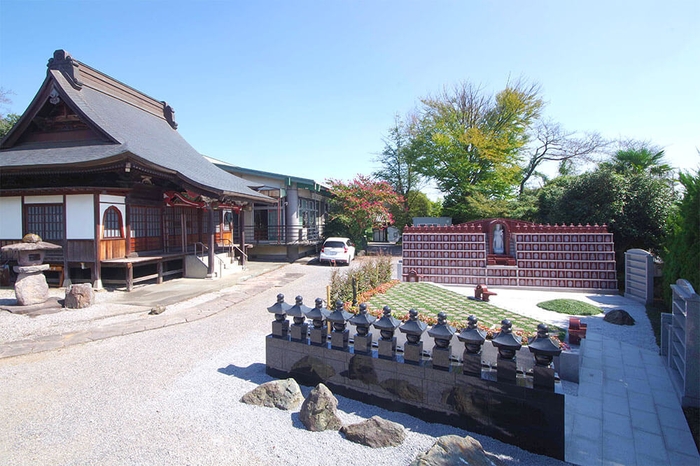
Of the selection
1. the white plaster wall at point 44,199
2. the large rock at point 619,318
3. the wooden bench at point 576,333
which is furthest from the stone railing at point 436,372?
the white plaster wall at point 44,199

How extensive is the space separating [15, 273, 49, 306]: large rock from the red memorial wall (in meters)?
11.2

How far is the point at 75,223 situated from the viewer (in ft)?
37.4

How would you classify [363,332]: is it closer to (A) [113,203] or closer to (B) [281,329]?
(B) [281,329]

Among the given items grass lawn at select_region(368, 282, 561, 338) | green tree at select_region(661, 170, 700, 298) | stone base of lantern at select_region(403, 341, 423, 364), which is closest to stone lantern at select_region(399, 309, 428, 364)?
stone base of lantern at select_region(403, 341, 423, 364)

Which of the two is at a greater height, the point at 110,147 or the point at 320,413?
the point at 110,147

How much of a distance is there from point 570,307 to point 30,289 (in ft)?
45.5

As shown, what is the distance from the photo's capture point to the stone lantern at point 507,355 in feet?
12.2

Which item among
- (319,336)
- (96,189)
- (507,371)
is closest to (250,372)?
(319,336)

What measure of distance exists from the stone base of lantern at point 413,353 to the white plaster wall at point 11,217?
1399 cm

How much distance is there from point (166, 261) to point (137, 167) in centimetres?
443

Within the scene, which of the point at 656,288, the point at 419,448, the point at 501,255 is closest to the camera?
the point at 419,448

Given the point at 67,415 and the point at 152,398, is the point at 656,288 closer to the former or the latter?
the point at 152,398

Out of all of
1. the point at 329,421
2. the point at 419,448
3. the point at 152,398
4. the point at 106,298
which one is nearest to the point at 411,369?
the point at 419,448

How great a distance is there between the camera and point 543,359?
3.58 meters
